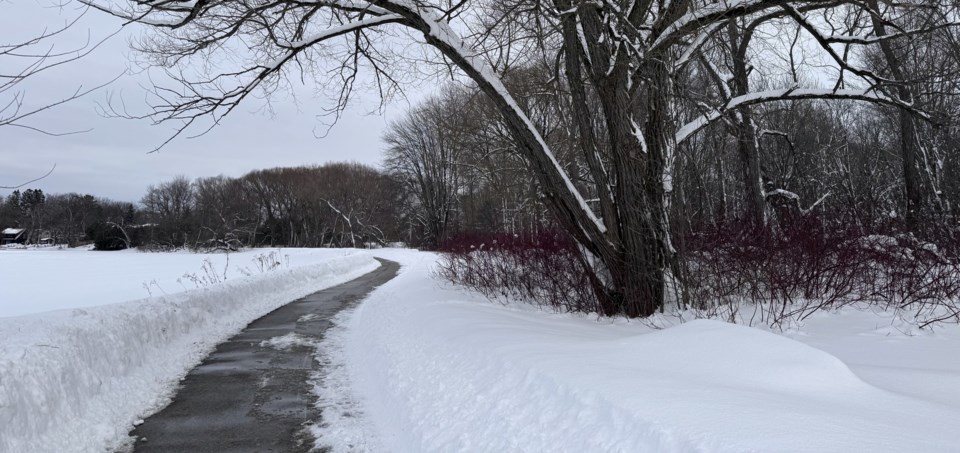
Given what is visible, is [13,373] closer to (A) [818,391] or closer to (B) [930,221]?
(A) [818,391]

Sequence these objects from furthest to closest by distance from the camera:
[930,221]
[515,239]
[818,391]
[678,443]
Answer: [515,239], [930,221], [818,391], [678,443]

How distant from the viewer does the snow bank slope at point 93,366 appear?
4418 millimetres

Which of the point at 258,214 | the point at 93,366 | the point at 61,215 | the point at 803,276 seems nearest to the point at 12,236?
the point at 61,215

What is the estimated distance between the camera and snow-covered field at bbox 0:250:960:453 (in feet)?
9.48

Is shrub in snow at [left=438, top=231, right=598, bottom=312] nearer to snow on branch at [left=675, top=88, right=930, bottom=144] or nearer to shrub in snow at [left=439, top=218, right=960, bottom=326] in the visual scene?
shrub in snow at [left=439, top=218, right=960, bottom=326]

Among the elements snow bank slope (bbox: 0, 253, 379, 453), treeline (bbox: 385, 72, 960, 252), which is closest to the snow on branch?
treeline (bbox: 385, 72, 960, 252)

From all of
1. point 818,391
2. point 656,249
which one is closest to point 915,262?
point 656,249

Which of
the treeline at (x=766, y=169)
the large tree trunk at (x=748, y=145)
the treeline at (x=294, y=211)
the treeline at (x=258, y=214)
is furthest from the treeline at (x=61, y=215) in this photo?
the large tree trunk at (x=748, y=145)

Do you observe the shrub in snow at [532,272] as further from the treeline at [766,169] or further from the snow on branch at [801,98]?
the snow on branch at [801,98]

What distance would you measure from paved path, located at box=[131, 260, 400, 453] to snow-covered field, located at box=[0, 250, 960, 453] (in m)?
0.23

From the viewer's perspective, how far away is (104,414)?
200 inches

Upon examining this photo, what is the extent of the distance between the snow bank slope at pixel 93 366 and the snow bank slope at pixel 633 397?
7.68ft

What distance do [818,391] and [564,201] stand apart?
468 cm

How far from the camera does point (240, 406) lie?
5324 millimetres
